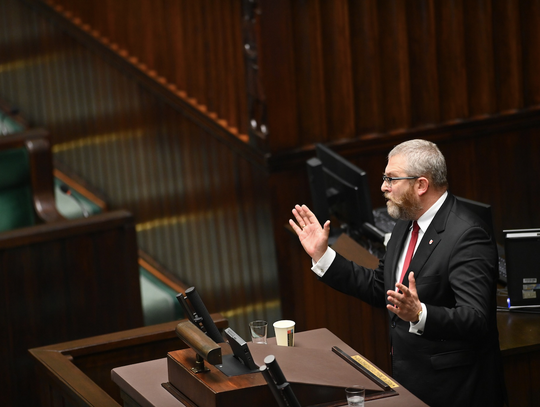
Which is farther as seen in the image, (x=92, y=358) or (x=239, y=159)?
(x=239, y=159)

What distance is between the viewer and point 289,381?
1.95m

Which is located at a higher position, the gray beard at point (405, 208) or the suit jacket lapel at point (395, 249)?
the gray beard at point (405, 208)

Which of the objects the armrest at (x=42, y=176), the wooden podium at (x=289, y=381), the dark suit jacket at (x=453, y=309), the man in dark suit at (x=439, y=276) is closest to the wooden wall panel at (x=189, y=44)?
the armrest at (x=42, y=176)

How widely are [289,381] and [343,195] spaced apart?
63.3 inches

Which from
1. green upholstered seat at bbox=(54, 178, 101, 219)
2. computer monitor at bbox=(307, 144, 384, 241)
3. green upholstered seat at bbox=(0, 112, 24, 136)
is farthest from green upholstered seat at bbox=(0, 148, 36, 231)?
computer monitor at bbox=(307, 144, 384, 241)

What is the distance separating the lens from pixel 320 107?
159 inches

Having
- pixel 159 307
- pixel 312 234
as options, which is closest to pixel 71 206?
pixel 159 307

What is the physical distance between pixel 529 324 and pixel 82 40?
3.79 m

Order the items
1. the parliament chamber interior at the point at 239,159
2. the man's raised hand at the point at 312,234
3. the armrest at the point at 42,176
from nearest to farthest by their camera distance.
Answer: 1. the man's raised hand at the point at 312,234
2. the parliament chamber interior at the point at 239,159
3. the armrest at the point at 42,176

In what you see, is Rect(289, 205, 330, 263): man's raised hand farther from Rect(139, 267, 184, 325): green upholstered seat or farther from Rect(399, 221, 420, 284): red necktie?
Rect(139, 267, 184, 325): green upholstered seat

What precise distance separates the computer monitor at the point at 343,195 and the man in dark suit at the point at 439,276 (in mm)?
824

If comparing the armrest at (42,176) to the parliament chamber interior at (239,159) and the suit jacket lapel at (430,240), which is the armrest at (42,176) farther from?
the suit jacket lapel at (430,240)

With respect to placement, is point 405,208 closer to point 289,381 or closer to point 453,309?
point 453,309

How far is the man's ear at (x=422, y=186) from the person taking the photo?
241cm
